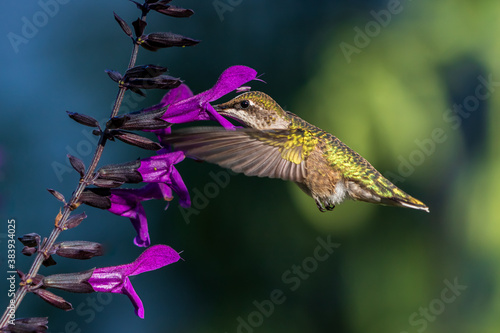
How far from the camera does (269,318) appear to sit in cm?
395

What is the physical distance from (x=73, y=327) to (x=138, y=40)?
341 centimetres

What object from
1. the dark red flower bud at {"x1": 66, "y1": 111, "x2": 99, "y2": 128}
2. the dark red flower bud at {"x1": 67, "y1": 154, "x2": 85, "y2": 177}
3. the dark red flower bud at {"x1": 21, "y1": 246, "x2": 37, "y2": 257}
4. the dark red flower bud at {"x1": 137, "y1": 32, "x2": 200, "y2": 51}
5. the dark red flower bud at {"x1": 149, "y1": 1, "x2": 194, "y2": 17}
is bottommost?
the dark red flower bud at {"x1": 21, "y1": 246, "x2": 37, "y2": 257}

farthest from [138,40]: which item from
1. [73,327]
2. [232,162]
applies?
[73,327]

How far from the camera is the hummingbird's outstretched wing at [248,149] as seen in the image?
1.26m

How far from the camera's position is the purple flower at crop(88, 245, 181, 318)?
136 centimetres

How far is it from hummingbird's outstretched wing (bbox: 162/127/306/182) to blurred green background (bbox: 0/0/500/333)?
167 cm

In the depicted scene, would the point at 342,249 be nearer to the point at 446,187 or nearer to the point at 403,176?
the point at 403,176

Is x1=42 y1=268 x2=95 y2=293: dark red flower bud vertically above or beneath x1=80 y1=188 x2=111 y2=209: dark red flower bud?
beneath

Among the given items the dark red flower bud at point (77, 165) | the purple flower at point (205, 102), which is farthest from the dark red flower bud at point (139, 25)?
the dark red flower bud at point (77, 165)

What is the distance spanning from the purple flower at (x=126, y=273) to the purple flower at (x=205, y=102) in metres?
0.36

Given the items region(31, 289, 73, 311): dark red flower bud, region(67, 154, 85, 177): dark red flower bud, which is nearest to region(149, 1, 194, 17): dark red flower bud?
region(67, 154, 85, 177): dark red flower bud

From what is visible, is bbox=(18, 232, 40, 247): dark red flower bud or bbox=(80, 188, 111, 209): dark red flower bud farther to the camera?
bbox=(80, 188, 111, 209): dark red flower bud

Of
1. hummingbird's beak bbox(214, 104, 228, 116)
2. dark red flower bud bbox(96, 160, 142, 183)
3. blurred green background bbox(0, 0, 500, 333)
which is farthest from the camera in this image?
blurred green background bbox(0, 0, 500, 333)

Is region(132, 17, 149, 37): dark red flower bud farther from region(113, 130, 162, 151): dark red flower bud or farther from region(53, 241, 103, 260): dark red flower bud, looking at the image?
region(53, 241, 103, 260): dark red flower bud
